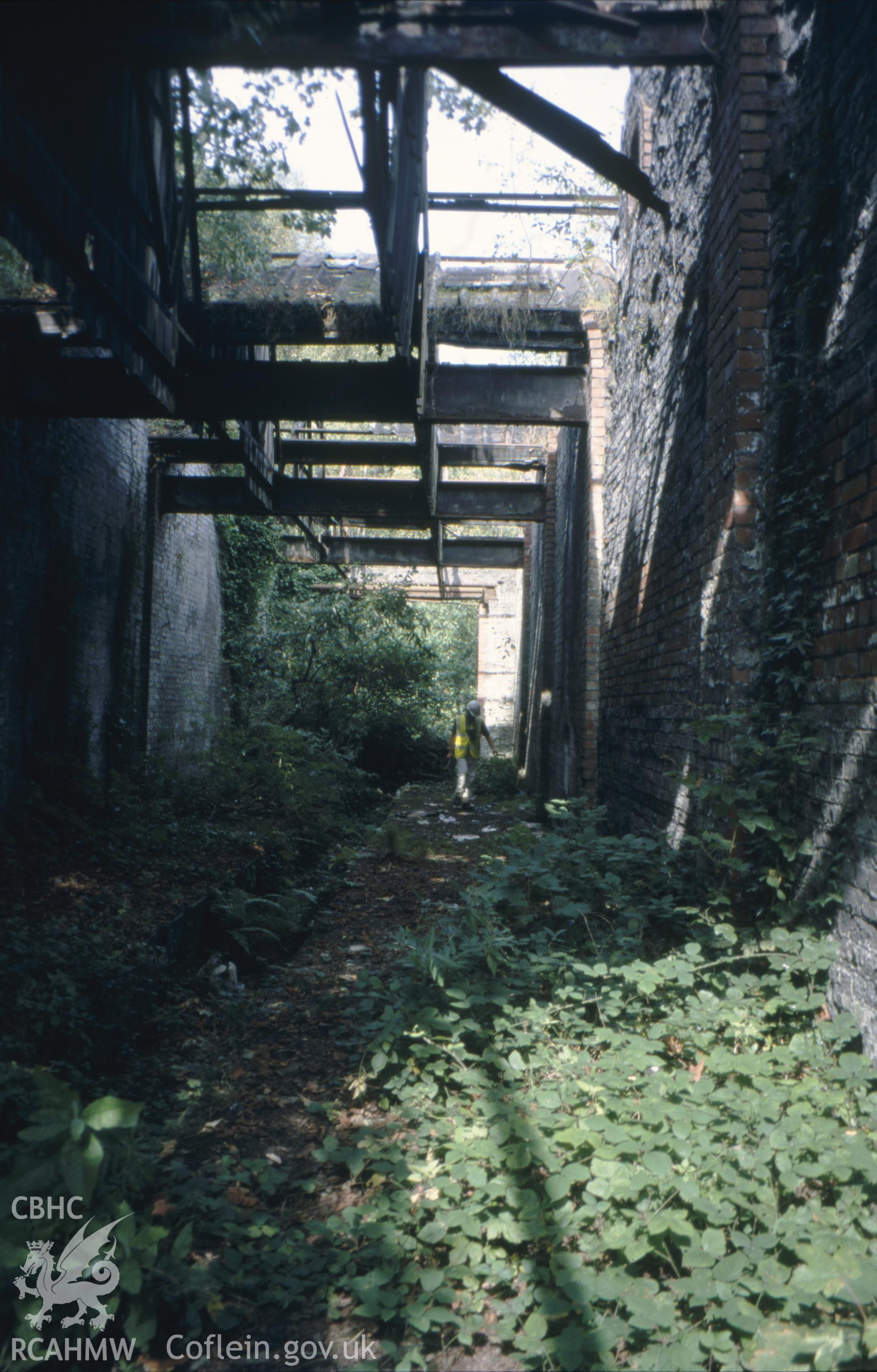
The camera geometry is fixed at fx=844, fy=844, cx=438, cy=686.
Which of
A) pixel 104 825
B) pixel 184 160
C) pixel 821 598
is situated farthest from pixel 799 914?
pixel 104 825

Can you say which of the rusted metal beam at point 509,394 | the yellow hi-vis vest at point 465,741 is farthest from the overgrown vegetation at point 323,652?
the rusted metal beam at point 509,394

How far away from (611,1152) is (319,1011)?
235cm

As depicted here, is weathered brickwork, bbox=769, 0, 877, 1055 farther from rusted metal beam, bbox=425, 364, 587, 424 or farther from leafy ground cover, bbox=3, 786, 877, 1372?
rusted metal beam, bbox=425, 364, 587, 424

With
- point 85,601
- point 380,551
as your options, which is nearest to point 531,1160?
point 85,601

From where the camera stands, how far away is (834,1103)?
8.57 ft

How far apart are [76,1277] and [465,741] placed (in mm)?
10531

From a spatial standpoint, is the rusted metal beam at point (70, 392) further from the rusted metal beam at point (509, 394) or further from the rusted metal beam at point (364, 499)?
the rusted metal beam at point (364, 499)

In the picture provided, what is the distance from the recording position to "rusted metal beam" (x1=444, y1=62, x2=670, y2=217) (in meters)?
4.10

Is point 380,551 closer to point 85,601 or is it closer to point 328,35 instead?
point 85,601

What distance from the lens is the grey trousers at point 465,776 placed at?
12742mm

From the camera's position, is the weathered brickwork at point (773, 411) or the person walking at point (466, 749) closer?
the weathered brickwork at point (773, 411)

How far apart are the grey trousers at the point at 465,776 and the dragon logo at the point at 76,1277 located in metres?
10.6

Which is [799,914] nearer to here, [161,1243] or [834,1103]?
[834,1103]

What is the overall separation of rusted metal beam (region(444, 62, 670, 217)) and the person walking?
8601 mm
